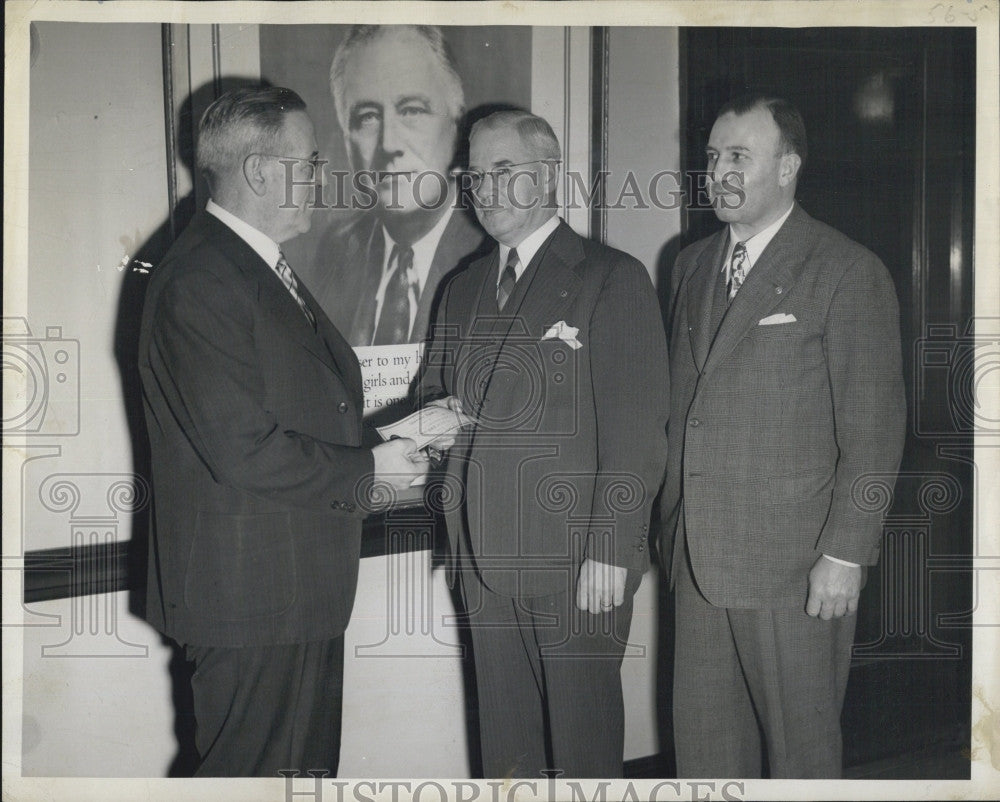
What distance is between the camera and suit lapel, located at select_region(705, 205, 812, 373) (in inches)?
76.2

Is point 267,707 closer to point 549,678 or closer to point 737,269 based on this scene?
point 549,678

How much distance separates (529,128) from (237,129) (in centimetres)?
63

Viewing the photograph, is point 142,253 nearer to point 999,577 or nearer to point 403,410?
point 403,410

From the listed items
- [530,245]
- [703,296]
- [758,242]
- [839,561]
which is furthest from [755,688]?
[530,245]

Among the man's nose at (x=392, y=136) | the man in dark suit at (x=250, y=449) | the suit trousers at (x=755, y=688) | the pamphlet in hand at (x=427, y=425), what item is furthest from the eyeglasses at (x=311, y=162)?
the suit trousers at (x=755, y=688)

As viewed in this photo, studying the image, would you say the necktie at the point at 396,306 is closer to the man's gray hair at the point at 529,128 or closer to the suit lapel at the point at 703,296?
the man's gray hair at the point at 529,128

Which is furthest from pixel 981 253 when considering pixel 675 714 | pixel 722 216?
pixel 675 714

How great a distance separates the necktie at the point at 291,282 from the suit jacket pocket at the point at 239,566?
0.43 meters

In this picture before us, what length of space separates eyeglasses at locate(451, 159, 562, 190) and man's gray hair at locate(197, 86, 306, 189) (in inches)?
15.7

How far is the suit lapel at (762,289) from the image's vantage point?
76.2 inches

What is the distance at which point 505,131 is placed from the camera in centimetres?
198

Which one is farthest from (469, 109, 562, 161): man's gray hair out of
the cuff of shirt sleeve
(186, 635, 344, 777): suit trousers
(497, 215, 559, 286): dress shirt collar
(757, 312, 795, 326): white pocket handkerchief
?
(186, 635, 344, 777): suit trousers

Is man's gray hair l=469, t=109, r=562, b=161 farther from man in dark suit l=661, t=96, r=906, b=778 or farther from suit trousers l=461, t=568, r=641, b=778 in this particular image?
suit trousers l=461, t=568, r=641, b=778

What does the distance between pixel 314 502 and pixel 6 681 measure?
82 cm
